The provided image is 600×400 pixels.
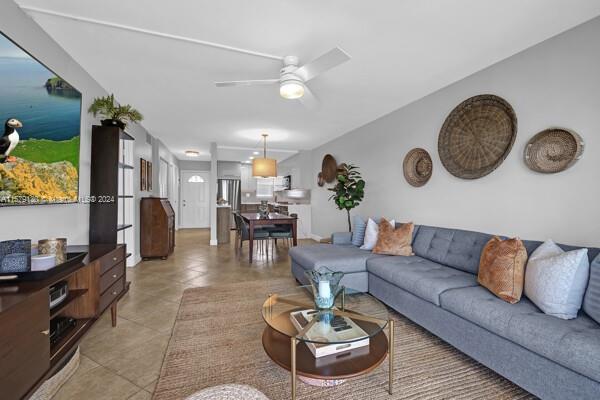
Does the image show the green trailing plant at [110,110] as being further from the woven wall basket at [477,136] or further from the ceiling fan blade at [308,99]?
the woven wall basket at [477,136]

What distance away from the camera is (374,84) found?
3.11 meters

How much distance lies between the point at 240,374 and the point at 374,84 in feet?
10.4

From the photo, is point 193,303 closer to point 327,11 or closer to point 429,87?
point 327,11

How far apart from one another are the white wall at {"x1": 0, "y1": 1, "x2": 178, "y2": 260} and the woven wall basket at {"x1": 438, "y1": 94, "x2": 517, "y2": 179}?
3984 mm

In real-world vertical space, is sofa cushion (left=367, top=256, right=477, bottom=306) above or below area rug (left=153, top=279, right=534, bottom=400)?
above

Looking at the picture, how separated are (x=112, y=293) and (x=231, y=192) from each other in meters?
7.51

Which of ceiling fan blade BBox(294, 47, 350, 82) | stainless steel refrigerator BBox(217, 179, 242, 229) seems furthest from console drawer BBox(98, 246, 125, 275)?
stainless steel refrigerator BBox(217, 179, 242, 229)

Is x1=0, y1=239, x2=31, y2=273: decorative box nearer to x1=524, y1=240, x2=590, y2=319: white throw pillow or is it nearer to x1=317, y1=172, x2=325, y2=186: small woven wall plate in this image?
x1=524, y1=240, x2=590, y2=319: white throw pillow

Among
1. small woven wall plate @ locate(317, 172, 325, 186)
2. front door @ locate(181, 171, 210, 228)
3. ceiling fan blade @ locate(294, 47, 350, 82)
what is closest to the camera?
ceiling fan blade @ locate(294, 47, 350, 82)

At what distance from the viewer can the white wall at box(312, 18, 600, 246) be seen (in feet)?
6.67

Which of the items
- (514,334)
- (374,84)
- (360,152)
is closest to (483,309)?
(514,334)

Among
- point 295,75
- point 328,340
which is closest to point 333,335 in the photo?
point 328,340

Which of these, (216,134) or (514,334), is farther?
(216,134)

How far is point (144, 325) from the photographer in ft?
7.75
